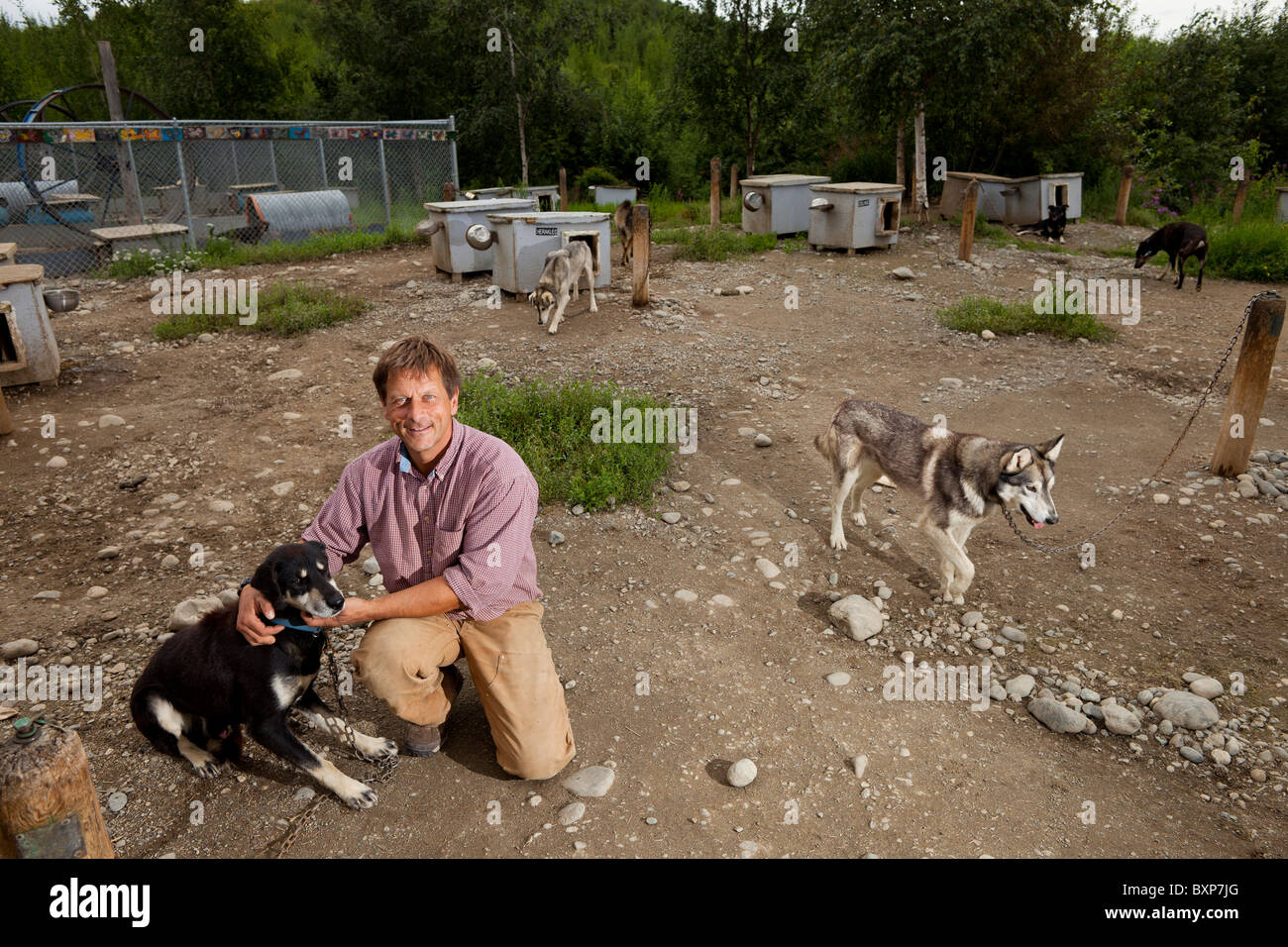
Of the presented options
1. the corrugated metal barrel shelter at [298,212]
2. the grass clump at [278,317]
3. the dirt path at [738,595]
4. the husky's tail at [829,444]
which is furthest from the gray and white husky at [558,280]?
the corrugated metal barrel shelter at [298,212]

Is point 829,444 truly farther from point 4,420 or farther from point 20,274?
point 20,274

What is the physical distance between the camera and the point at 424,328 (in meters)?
9.28

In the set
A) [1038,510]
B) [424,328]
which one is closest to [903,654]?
[1038,510]

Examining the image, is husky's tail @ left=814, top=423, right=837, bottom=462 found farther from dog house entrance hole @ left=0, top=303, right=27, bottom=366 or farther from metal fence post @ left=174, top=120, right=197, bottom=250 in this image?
metal fence post @ left=174, top=120, right=197, bottom=250

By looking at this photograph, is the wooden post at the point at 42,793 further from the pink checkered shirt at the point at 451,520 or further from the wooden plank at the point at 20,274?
the wooden plank at the point at 20,274

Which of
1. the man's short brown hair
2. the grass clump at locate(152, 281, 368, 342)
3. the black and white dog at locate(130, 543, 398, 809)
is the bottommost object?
the black and white dog at locate(130, 543, 398, 809)

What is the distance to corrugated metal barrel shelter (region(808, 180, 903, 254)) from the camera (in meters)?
13.2

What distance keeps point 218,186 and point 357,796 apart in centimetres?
1699

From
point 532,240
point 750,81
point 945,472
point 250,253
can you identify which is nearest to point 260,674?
point 945,472

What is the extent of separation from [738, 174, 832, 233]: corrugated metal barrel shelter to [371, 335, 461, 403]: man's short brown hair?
1262cm

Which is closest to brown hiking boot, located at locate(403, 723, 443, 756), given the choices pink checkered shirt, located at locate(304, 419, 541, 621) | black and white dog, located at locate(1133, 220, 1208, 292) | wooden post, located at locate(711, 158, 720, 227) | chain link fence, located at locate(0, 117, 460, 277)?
pink checkered shirt, located at locate(304, 419, 541, 621)

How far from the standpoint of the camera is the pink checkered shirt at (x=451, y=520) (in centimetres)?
290
